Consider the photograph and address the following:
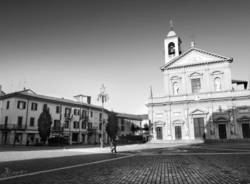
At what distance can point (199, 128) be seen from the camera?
38812 mm

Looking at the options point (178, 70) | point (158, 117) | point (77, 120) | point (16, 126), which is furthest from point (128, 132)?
point (16, 126)

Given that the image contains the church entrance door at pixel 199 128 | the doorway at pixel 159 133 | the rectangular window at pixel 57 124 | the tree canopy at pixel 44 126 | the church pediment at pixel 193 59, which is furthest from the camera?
the rectangular window at pixel 57 124

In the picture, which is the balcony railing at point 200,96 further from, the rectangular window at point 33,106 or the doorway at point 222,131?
the rectangular window at point 33,106

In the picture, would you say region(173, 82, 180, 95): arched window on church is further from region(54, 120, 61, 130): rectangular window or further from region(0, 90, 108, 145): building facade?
region(54, 120, 61, 130): rectangular window

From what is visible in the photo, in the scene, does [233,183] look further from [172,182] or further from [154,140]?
[154,140]

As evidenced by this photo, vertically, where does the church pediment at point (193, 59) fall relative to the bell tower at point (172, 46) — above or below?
below

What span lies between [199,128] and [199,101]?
485 centimetres

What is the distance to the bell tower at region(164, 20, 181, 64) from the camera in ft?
149

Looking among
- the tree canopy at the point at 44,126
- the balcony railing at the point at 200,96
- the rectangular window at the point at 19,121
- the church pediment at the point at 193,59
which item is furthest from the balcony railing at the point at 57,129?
the church pediment at the point at 193,59

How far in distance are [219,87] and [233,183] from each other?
36.4 m

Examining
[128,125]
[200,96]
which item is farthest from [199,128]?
[128,125]

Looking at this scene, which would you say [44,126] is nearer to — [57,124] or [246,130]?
[57,124]

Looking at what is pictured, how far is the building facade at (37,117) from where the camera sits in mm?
38688

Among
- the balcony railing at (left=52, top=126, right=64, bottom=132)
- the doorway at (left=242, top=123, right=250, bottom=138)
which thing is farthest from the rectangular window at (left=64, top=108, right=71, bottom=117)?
the doorway at (left=242, top=123, right=250, bottom=138)
